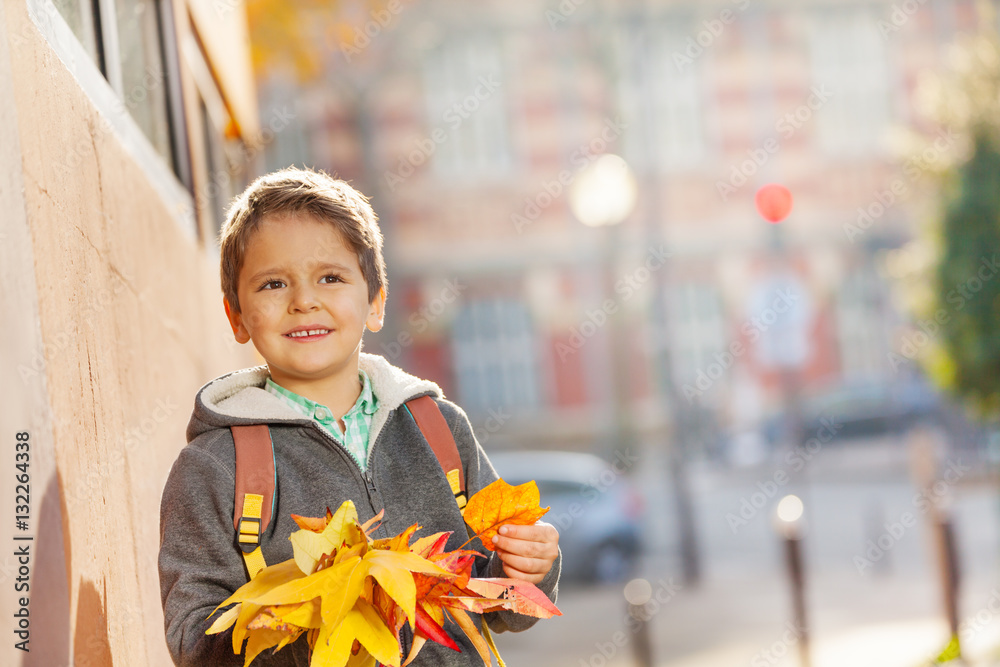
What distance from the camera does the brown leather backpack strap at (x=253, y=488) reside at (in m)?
1.65

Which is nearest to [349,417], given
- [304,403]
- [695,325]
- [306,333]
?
[304,403]

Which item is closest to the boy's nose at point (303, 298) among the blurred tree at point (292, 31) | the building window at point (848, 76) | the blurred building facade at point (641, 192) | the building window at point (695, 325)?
the blurred tree at point (292, 31)

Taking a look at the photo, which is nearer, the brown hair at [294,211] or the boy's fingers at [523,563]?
the boy's fingers at [523,563]

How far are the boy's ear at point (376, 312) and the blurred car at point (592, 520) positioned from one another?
10.1 metres

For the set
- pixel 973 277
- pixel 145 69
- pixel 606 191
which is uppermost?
pixel 145 69

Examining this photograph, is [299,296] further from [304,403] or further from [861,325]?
[861,325]

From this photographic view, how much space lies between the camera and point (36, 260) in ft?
5.19

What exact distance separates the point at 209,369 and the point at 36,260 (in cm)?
295

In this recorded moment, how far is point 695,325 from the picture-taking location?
1029 inches

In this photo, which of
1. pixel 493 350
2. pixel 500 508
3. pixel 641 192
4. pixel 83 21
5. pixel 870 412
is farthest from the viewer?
pixel 493 350

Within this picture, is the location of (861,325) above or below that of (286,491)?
below

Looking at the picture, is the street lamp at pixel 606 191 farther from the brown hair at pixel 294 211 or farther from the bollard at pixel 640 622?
the brown hair at pixel 294 211

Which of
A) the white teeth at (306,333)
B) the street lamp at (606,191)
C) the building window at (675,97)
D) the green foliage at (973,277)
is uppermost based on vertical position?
the building window at (675,97)

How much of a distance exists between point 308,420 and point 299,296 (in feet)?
0.70
